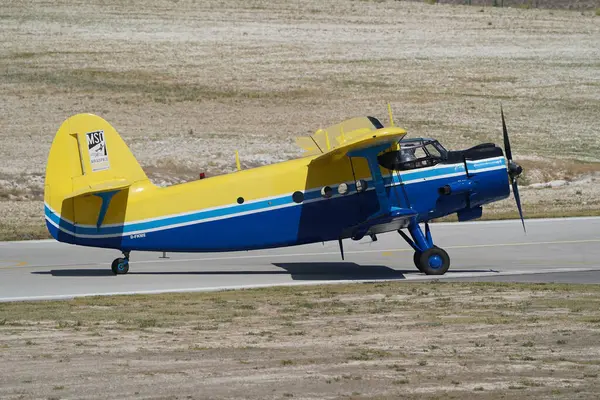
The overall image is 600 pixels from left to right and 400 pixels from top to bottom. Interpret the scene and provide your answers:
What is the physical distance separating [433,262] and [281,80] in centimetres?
3065

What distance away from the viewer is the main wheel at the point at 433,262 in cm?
2039

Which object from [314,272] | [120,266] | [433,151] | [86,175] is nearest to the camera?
[86,175]

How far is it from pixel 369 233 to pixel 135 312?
5831 mm

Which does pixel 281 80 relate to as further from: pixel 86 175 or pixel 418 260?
pixel 86 175

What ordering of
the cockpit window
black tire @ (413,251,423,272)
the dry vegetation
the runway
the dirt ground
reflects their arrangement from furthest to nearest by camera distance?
the dry vegetation < black tire @ (413,251,423,272) < the cockpit window < the runway < the dirt ground

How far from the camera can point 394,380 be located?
1105 cm

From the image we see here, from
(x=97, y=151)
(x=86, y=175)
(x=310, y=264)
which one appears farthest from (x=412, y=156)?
(x=86, y=175)

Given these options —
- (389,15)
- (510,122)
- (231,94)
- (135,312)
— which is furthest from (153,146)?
(389,15)

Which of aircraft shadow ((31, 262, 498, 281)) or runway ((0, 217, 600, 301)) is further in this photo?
aircraft shadow ((31, 262, 498, 281))

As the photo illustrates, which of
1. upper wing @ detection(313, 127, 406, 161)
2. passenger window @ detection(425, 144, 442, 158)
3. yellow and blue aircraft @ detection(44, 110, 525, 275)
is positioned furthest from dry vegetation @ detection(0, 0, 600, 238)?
upper wing @ detection(313, 127, 406, 161)

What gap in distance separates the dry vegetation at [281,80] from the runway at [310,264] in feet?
14.9

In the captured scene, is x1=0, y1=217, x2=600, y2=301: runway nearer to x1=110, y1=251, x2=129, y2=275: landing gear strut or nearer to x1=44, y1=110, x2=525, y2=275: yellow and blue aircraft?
x1=110, y1=251, x2=129, y2=275: landing gear strut

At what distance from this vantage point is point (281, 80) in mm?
50031

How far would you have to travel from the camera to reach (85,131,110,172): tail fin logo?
65.7 feet
